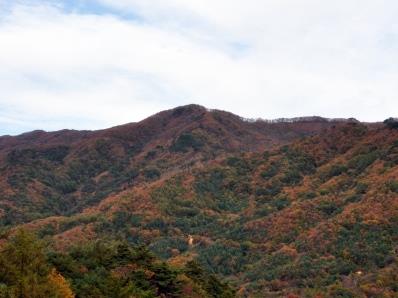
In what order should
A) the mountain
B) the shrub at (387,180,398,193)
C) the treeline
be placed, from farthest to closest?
the shrub at (387,180,398,193) < the mountain < the treeline

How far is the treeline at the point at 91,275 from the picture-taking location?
114 feet

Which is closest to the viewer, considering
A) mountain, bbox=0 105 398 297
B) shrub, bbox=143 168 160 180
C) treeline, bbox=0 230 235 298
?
treeline, bbox=0 230 235 298

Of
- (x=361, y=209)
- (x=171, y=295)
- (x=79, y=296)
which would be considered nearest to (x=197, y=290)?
(x=171, y=295)

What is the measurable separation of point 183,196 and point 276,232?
37197 mm

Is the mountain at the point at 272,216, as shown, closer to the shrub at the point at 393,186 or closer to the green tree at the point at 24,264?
the shrub at the point at 393,186

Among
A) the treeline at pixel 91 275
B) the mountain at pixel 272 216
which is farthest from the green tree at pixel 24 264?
the mountain at pixel 272 216

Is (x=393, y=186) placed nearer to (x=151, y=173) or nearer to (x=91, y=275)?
(x=91, y=275)

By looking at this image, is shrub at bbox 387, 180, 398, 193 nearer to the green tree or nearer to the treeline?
the treeline

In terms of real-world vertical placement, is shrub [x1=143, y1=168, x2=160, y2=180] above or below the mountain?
above

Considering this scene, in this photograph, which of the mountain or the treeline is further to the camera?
the mountain

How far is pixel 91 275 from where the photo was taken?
153 feet

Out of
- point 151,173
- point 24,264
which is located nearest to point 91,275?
point 24,264

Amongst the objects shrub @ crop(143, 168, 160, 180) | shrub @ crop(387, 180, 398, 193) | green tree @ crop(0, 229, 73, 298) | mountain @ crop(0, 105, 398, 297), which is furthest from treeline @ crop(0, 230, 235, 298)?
shrub @ crop(143, 168, 160, 180)

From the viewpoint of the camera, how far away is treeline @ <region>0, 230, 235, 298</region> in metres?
34.7
